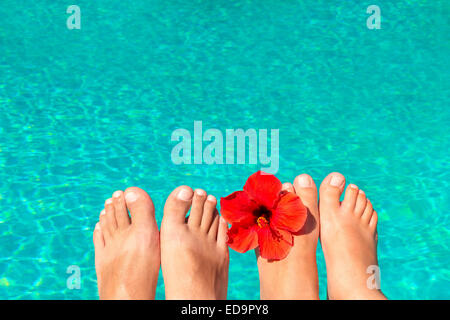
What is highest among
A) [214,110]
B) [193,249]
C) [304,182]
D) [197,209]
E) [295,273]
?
[214,110]

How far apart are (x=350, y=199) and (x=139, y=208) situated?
121 centimetres

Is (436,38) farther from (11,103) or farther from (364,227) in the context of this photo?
(11,103)

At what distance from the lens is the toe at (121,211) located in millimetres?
2438

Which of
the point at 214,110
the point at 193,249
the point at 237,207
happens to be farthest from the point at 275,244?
the point at 214,110

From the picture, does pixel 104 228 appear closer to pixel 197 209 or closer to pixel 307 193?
pixel 197 209

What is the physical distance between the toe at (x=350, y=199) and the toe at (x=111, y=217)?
4.27ft

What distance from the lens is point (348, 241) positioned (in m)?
2.32

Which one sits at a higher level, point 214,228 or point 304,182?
point 304,182

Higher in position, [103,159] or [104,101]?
[104,101]

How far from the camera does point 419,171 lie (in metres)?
3.32

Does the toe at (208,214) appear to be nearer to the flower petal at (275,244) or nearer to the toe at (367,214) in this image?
the flower petal at (275,244)

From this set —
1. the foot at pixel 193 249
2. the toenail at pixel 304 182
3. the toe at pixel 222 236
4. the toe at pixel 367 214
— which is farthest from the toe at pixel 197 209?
→ the toe at pixel 367 214
